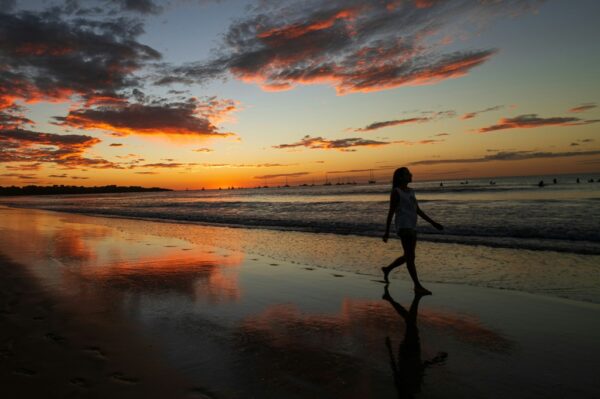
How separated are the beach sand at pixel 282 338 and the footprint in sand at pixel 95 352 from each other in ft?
0.09

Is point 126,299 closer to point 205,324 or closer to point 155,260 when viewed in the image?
point 205,324

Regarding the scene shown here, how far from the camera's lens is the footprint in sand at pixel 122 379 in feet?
11.9

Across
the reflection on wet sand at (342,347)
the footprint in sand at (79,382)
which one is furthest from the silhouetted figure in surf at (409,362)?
the footprint in sand at (79,382)

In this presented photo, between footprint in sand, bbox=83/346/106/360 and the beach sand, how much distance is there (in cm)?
3

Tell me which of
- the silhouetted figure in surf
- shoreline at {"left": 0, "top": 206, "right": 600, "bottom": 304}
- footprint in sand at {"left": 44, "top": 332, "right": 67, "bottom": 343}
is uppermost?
footprint in sand at {"left": 44, "top": 332, "right": 67, "bottom": 343}

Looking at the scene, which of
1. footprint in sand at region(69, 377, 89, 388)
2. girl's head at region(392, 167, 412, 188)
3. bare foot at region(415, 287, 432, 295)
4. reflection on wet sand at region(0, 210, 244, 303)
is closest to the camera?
footprint in sand at region(69, 377, 89, 388)

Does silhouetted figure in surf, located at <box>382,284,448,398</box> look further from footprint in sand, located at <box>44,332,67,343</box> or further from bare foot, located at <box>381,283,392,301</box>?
footprint in sand, located at <box>44,332,67,343</box>

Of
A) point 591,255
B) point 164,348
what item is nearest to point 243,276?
point 164,348

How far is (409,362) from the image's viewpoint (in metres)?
4.18

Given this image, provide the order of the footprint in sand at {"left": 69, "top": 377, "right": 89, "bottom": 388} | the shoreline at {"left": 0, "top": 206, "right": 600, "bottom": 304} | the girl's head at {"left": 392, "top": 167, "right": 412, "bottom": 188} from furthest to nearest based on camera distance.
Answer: the shoreline at {"left": 0, "top": 206, "right": 600, "bottom": 304} < the girl's head at {"left": 392, "top": 167, "right": 412, "bottom": 188} < the footprint in sand at {"left": 69, "top": 377, "right": 89, "bottom": 388}

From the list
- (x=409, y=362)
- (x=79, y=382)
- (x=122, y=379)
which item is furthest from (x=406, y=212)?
(x=79, y=382)

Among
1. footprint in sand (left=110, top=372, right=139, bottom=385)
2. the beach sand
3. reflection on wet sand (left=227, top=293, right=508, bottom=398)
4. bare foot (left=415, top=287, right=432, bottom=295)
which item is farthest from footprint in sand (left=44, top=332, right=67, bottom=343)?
bare foot (left=415, top=287, right=432, bottom=295)

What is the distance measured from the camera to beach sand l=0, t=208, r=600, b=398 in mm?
3607

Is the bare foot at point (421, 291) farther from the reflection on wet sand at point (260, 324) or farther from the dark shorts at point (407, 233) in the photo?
the dark shorts at point (407, 233)
